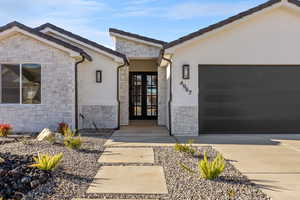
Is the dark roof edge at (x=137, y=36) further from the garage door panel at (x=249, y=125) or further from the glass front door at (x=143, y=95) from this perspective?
the garage door panel at (x=249, y=125)

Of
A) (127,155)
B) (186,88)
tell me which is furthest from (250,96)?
(127,155)

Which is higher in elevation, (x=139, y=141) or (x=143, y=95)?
(x=143, y=95)

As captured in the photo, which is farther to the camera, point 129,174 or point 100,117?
point 100,117

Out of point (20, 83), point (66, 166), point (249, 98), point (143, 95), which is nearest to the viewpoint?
point (66, 166)

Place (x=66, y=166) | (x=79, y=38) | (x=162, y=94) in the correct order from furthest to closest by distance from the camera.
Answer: (x=162, y=94) < (x=79, y=38) < (x=66, y=166)

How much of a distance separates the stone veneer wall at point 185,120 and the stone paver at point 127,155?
2.88 metres

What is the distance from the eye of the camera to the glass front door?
1625 centimetres

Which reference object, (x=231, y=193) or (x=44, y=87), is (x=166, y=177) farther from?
(x=44, y=87)

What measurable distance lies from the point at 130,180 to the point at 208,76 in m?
6.43

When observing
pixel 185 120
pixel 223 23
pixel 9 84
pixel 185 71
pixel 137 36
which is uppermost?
pixel 137 36

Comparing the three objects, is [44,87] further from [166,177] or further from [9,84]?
[166,177]

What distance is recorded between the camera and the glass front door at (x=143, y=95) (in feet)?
53.3

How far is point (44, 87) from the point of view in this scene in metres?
11.2

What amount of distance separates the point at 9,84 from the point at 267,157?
32.1ft
